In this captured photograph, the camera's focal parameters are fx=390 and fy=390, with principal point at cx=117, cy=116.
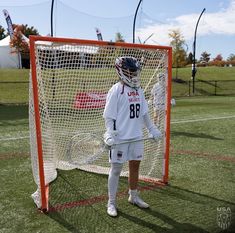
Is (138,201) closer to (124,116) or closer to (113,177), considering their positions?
(113,177)

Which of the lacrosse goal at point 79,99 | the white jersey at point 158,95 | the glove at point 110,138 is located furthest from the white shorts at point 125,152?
the white jersey at point 158,95

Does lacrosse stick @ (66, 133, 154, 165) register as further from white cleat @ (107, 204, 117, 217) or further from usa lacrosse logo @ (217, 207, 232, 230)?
usa lacrosse logo @ (217, 207, 232, 230)

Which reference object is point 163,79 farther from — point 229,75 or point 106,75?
point 229,75

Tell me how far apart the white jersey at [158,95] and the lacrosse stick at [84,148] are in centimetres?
91

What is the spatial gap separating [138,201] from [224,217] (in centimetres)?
93

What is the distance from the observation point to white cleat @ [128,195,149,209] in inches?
168

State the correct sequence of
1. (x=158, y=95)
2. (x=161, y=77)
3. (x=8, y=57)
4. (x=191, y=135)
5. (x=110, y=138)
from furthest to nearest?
(x=8, y=57) < (x=191, y=135) < (x=158, y=95) < (x=161, y=77) < (x=110, y=138)

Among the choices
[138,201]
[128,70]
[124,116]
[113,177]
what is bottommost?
[138,201]

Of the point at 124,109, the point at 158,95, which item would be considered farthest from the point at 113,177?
the point at 158,95

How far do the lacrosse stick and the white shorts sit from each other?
1.12 meters

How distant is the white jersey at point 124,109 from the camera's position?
12.8ft

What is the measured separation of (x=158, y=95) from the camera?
529cm

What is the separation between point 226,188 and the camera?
196 inches

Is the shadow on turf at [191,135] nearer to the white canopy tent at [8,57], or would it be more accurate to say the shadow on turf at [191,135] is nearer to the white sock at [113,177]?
the white sock at [113,177]
